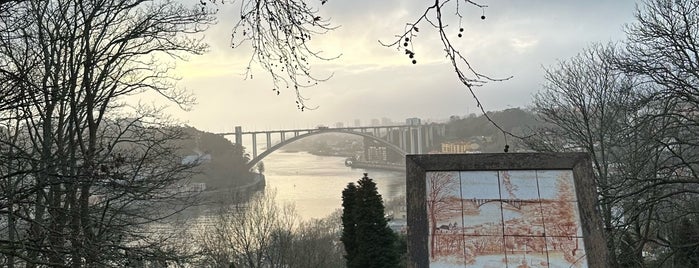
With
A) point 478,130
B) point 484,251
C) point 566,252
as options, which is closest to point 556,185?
point 566,252

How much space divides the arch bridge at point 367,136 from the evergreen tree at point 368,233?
67.9 ft

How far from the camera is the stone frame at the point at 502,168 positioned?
3012 mm

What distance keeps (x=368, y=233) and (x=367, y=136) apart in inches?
942

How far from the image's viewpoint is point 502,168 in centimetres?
333

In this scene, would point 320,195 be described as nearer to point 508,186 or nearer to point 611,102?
point 611,102

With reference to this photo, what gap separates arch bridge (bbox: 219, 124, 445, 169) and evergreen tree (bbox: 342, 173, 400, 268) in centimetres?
→ 2070

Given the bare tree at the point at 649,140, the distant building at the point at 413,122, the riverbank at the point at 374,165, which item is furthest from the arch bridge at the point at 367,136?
the bare tree at the point at 649,140

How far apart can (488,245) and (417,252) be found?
0.42m

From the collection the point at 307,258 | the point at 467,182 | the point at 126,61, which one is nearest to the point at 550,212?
the point at 467,182

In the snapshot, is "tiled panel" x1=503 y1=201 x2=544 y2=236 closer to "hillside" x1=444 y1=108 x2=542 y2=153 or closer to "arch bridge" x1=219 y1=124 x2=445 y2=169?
"hillside" x1=444 y1=108 x2=542 y2=153

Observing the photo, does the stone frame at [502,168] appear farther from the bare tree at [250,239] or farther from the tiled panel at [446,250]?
the bare tree at [250,239]

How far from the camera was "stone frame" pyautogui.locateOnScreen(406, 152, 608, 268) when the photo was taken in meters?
3.01

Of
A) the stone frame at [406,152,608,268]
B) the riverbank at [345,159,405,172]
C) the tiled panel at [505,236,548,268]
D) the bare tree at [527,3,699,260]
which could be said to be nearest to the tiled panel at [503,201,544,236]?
the tiled panel at [505,236,548,268]

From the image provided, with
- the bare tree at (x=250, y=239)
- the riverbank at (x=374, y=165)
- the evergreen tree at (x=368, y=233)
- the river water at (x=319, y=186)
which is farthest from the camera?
the riverbank at (x=374, y=165)
